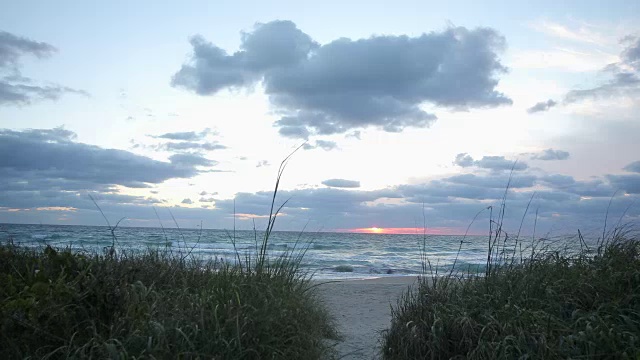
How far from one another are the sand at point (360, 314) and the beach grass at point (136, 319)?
73 centimetres

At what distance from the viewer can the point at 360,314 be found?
946 centimetres

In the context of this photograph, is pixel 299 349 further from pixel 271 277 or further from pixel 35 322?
pixel 35 322

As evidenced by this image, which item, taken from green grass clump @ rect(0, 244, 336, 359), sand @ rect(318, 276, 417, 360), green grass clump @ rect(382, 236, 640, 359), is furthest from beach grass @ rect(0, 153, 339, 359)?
green grass clump @ rect(382, 236, 640, 359)

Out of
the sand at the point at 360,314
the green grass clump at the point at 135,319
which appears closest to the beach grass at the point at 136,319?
the green grass clump at the point at 135,319

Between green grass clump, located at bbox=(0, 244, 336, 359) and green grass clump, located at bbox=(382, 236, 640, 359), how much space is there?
1214mm

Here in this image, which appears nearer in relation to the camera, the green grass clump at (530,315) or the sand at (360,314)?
the green grass clump at (530,315)

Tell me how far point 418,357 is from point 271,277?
6.63ft

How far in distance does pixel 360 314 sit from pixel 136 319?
5.58 meters

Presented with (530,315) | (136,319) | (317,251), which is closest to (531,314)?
(530,315)

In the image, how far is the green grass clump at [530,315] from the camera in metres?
4.61

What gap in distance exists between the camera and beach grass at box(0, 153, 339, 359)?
422 centimetres

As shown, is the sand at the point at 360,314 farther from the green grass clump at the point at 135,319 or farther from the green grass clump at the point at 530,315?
the green grass clump at the point at 135,319

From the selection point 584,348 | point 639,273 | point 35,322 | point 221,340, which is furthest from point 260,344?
point 639,273

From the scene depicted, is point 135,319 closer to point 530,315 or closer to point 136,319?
point 136,319
